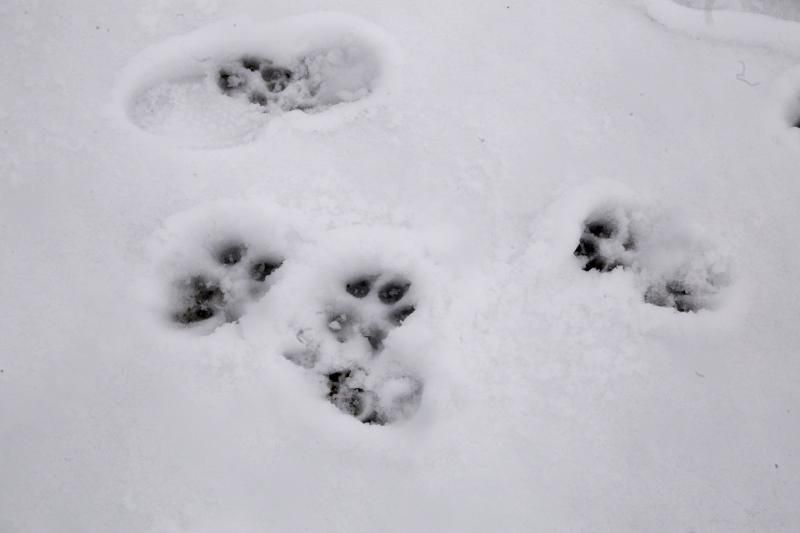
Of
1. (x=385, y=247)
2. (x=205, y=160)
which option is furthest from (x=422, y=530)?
(x=205, y=160)

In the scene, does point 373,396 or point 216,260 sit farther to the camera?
point 216,260

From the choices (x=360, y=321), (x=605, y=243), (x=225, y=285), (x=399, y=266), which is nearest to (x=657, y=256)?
(x=605, y=243)

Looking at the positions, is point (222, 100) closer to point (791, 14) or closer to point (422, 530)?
point (422, 530)

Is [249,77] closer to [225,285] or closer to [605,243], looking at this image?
[225,285]

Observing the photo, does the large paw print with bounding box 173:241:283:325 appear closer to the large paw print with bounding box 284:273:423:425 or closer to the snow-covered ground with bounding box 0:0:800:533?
the snow-covered ground with bounding box 0:0:800:533

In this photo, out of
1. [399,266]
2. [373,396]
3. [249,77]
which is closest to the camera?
[373,396]

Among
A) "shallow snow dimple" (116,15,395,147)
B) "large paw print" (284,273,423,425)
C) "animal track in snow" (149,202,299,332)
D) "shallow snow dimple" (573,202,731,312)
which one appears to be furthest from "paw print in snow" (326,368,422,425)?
"shallow snow dimple" (116,15,395,147)

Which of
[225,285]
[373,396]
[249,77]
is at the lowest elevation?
[373,396]

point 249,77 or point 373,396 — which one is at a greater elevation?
point 249,77
